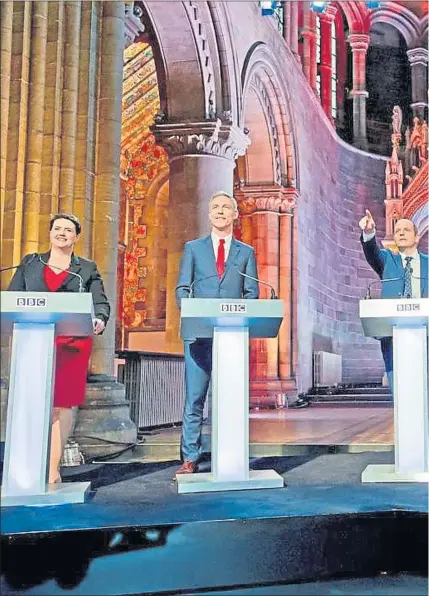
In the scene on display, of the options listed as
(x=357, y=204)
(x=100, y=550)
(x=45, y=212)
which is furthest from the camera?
(x=357, y=204)

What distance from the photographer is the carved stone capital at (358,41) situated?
54.6 ft

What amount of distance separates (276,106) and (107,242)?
7670 millimetres

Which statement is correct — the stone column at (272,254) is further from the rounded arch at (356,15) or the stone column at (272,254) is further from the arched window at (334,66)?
the rounded arch at (356,15)

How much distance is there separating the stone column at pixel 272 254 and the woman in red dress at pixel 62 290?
8.04 meters

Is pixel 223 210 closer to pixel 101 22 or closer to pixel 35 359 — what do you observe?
pixel 35 359

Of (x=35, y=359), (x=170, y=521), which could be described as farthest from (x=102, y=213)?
(x=170, y=521)

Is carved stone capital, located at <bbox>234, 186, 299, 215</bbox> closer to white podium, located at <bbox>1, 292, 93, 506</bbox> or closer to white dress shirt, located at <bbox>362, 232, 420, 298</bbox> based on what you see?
white dress shirt, located at <bbox>362, 232, 420, 298</bbox>

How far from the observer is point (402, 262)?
4211 mm

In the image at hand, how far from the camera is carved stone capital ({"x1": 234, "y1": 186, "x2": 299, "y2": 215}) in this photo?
12.0m

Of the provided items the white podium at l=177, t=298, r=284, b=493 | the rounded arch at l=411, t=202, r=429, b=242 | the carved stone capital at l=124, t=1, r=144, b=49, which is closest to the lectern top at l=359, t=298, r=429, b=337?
the white podium at l=177, t=298, r=284, b=493

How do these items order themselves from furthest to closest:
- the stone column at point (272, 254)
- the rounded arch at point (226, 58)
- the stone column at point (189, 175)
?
the stone column at point (272, 254)
the rounded arch at point (226, 58)
the stone column at point (189, 175)

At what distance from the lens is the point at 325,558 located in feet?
9.57

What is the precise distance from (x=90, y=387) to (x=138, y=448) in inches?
23.0

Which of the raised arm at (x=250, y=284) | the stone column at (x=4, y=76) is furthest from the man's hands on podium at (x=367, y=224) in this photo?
the stone column at (x=4, y=76)
